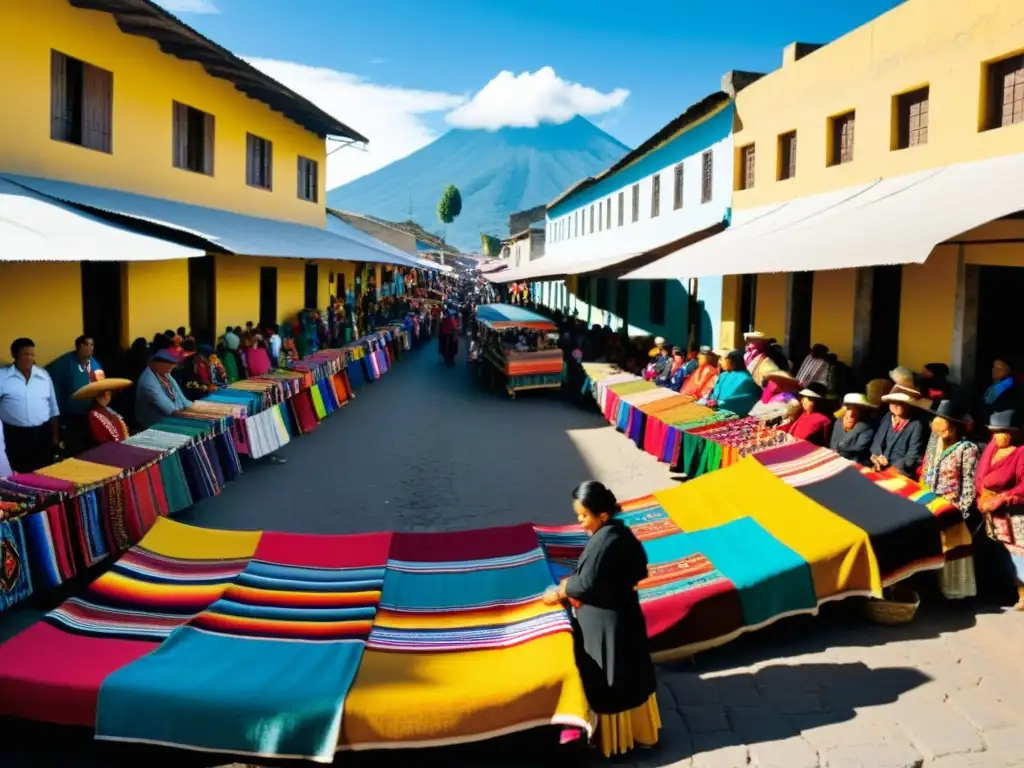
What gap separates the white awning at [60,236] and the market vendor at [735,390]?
21.7ft

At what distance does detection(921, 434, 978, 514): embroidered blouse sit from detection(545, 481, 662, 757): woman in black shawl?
339 centimetres

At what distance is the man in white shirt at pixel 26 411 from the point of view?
7.09 meters

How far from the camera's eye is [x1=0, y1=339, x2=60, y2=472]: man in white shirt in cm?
709

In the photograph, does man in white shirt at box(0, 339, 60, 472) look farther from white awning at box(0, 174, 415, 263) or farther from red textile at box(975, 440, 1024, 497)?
red textile at box(975, 440, 1024, 497)

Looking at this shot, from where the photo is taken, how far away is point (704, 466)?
8883mm

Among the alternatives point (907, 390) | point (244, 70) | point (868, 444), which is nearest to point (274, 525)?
point (868, 444)

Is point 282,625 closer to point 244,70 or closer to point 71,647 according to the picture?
point 71,647

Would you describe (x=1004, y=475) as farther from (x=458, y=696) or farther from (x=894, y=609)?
(x=458, y=696)

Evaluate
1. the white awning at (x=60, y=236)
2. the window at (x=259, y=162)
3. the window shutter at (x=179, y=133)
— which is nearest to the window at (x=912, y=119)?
the white awning at (x=60, y=236)

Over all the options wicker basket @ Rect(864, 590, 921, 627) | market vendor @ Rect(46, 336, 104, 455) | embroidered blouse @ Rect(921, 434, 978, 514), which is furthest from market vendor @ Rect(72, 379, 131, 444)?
embroidered blouse @ Rect(921, 434, 978, 514)

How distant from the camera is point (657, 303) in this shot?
64.6ft

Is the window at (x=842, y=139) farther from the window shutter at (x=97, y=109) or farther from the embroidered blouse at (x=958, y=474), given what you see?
the window shutter at (x=97, y=109)

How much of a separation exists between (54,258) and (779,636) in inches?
267

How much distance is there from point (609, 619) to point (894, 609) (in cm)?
284
